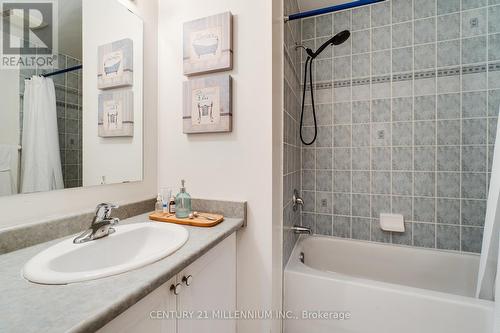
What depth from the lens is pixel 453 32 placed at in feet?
5.33

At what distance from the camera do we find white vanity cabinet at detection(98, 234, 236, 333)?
0.59m

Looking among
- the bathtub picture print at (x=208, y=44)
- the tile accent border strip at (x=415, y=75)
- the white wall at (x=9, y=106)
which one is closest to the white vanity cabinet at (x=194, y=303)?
the white wall at (x=9, y=106)

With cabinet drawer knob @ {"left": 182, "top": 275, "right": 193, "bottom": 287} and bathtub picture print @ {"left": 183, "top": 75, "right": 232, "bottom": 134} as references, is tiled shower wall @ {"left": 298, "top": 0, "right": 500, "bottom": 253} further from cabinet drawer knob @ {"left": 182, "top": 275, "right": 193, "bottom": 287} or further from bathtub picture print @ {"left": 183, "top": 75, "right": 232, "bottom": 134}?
cabinet drawer knob @ {"left": 182, "top": 275, "right": 193, "bottom": 287}

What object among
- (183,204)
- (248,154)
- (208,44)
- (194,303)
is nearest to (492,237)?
(248,154)

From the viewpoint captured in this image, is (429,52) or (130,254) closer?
(130,254)

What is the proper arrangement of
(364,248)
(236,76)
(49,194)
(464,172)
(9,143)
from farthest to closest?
(364,248)
(464,172)
(236,76)
(49,194)
(9,143)

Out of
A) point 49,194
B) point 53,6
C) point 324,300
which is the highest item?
point 53,6

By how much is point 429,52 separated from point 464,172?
93 cm

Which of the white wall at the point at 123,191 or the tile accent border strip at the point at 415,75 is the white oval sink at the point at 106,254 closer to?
the white wall at the point at 123,191

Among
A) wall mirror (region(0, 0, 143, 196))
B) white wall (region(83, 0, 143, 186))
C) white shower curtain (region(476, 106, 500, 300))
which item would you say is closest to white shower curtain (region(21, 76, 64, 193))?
wall mirror (region(0, 0, 143, 196))

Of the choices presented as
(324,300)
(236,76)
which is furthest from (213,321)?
(236,76)

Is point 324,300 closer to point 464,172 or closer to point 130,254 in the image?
point 130,254

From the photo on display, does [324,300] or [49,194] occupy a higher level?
[49,194]

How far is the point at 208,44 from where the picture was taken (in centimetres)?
119
